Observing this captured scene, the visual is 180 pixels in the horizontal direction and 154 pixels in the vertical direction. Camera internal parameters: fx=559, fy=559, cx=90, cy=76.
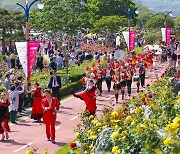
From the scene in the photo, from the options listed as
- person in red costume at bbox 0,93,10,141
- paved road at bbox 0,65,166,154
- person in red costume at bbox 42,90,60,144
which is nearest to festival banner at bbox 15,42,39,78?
paved road at bbox 0,65,166,154

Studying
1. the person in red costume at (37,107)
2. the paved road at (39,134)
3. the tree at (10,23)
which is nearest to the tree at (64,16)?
the paved road at (39,134)

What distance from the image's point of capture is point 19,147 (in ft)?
47.3

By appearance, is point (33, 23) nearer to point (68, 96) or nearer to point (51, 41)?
point (68, 96)

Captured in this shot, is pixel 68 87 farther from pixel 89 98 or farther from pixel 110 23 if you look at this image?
pixel 110 23

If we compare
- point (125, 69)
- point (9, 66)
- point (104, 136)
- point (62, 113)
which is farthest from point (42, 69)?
point (104, 136)

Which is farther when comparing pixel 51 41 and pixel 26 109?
pixel 51 41

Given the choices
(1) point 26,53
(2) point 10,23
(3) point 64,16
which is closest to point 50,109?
(1) point 26,53

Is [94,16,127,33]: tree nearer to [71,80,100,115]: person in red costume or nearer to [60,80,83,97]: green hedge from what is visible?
[60,80,83,97]: green hedge

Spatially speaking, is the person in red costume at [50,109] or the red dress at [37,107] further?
the red dress at [37,107]

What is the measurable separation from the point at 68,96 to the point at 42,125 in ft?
23.6

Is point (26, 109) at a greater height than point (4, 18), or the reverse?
point (4, 18)

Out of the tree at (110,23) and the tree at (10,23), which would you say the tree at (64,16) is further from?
the tree at (110,23)

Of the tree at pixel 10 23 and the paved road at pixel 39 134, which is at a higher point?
the tree at pixel 10 23

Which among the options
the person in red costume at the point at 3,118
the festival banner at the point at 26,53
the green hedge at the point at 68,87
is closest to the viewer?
the person in red costume at the point at 3,118
